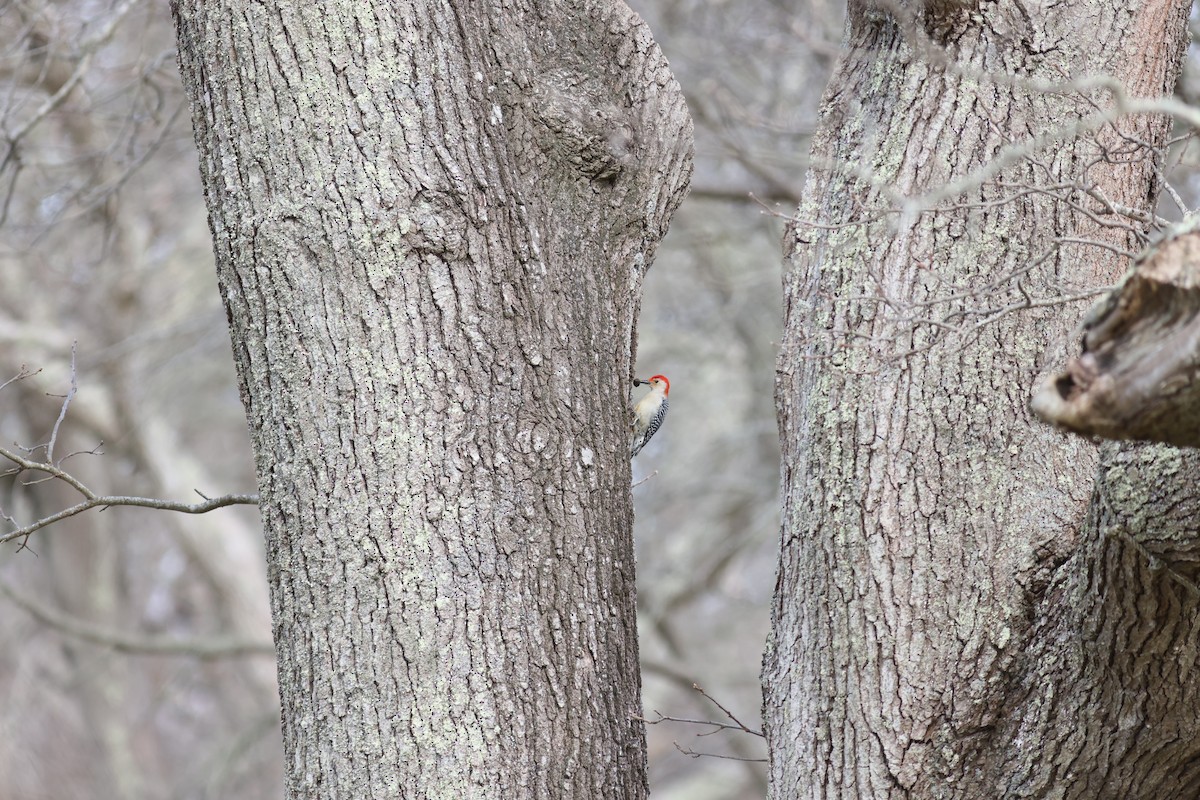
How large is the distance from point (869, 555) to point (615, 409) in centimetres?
56

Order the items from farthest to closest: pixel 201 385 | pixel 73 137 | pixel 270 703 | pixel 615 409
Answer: pixel 201 385
pixel 270 703
pixel 73 137
pixel 615 409

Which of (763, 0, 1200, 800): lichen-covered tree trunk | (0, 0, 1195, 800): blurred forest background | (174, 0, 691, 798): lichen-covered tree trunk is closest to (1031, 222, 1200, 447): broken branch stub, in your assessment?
(763, 0, 1200, 800): lichen-covered tree trunk

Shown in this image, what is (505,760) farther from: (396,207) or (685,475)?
(685,475)

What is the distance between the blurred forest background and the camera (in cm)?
622

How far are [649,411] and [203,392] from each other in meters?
6.88

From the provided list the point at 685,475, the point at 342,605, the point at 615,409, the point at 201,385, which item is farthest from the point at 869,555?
the point at 201,385

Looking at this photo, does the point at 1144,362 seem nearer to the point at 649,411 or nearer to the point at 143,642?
the point at 649,411

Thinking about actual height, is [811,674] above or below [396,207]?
below

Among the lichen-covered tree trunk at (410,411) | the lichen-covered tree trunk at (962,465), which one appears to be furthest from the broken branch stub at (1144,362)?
the lichen-covered tree trunk at (410,411)

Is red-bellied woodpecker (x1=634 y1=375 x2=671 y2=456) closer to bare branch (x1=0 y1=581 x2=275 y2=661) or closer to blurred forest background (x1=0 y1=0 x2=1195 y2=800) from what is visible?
blurred forest background (x1=0 y1=0 x2=1195 y2=800)

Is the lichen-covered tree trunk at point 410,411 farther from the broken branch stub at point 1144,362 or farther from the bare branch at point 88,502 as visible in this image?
the broken branch stub at point 1144,362

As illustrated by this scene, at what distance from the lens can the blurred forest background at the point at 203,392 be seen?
622cm

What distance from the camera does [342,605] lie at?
1953 mm

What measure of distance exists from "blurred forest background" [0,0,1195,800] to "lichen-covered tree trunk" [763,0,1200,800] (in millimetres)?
2720
